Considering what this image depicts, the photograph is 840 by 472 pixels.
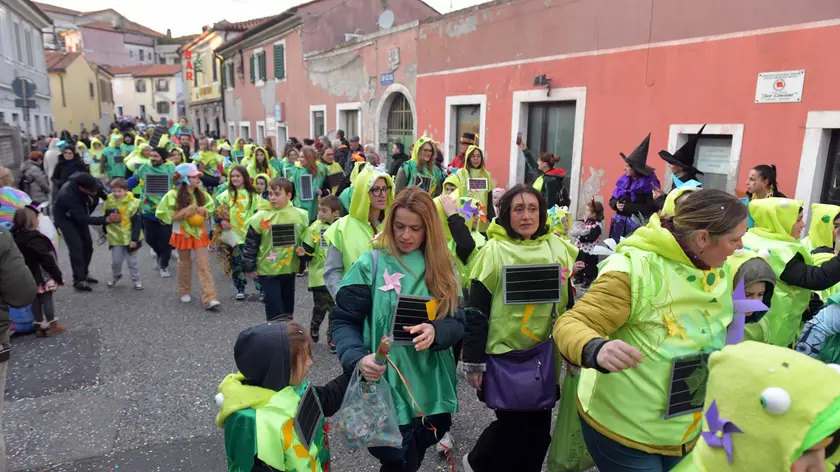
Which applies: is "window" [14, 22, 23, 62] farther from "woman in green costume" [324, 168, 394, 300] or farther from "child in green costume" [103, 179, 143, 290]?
"woman in green costume" [324, 168, 394, 300]

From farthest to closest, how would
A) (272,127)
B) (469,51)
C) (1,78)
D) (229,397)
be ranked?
(272,127) < (1,78) < (469,51) < (229,397)

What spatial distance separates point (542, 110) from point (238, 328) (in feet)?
25.5

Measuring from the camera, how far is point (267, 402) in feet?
6.35

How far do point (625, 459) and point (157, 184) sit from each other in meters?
7.64

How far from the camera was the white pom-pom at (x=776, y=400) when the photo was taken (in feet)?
3.67

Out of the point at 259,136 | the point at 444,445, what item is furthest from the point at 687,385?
the point at 259,136

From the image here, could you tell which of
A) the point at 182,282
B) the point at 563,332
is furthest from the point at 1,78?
the point at 563,332

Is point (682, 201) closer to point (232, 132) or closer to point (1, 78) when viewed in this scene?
point (1, 78)

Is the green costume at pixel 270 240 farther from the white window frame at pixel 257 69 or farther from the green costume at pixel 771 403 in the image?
the white window frame at pixel 257 69

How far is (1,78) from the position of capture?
21.4 m

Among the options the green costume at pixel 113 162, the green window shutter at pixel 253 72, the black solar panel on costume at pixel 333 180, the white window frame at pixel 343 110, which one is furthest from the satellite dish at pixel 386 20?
the black solar panel on costume at pixel 333 180

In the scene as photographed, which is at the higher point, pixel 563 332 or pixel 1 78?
pixel 1 78

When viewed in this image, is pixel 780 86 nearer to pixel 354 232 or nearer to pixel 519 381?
pixel 354 232

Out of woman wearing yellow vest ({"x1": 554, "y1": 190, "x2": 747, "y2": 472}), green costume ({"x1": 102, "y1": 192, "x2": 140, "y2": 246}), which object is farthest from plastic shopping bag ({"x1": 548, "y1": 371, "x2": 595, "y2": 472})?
green costume ({"x1": 102, "y1": 192, "x2": 140, "y2": 246})
